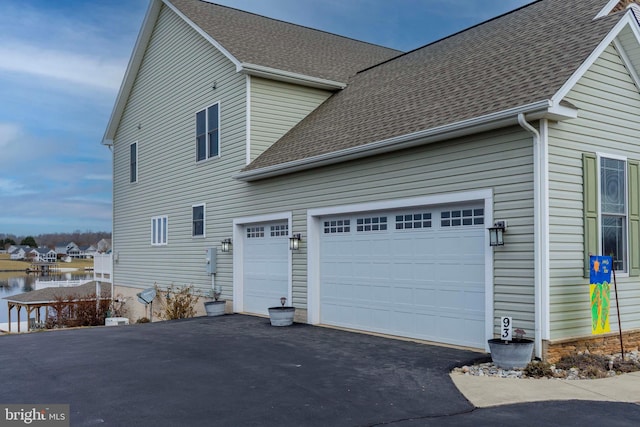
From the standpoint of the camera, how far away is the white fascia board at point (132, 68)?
19406mm

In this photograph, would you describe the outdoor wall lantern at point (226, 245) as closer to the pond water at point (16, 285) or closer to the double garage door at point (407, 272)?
the double garage door at point (407, 272)

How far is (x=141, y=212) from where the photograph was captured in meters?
20.6

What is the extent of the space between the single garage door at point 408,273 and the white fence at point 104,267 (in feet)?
44.1

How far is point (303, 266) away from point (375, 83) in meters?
5.06

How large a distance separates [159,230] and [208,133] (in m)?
4.42

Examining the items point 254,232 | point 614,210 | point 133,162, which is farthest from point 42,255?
point 614,210

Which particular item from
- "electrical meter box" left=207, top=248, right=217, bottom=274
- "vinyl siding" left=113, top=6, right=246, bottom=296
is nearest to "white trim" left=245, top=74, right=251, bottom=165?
"vinyl siding" left=113, top=6, right=246, bottom=296

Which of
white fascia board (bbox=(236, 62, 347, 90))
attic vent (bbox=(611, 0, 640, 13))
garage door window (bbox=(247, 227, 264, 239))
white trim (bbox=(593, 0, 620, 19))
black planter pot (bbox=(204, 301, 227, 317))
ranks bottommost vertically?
black planter pot (bbox=(204, 301, 227, 317))

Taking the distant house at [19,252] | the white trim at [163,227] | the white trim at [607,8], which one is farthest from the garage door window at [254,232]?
the distant house at [19,252]

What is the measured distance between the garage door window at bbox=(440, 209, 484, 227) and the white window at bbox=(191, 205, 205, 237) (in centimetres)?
869

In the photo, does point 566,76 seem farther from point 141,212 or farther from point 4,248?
point 4,248

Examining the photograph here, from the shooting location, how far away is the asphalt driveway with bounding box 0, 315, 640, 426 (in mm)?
5715

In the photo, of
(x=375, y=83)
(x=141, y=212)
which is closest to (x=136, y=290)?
(x=141, y=212)

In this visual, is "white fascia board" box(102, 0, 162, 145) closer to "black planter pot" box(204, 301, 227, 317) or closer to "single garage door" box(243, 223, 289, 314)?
"single garage door" box(243, 223, 289, 314)
